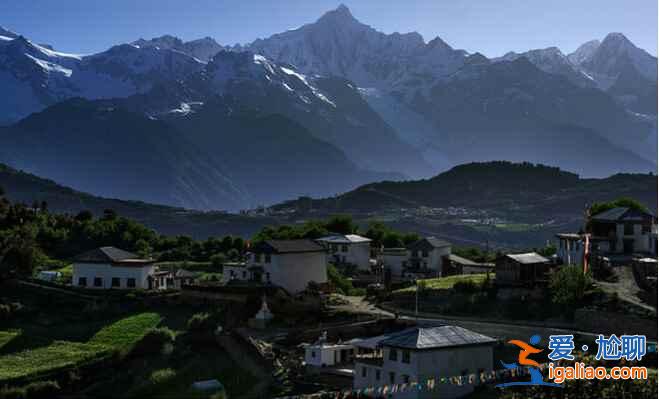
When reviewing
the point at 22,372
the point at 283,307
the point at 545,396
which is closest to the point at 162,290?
the point at 283,307

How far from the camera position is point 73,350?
Result: 2314 inches

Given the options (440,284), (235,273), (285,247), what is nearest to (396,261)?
(235,273)

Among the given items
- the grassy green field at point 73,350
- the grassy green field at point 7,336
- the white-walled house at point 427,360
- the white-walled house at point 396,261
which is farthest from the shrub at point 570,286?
the grassy green field at point 7,336

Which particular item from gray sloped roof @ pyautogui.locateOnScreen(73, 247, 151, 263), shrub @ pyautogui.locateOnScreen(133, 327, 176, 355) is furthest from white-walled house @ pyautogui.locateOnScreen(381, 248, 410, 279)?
shrub @ pyautogui.locateOnScreen(133, 327, 176, 355)

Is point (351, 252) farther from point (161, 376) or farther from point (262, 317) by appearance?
point (161, 376)

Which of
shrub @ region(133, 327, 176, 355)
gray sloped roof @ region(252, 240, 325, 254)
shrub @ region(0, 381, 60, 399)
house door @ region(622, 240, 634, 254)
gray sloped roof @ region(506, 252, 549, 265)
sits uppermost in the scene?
house door @ region(622, 240, 634, 254)

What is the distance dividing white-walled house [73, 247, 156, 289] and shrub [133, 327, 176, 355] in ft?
61.0

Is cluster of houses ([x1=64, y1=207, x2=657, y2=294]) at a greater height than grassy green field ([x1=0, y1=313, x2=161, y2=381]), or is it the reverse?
cluster of houses ([x1=64, y1=207, x2=657, y2=294])

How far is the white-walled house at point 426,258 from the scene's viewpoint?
274ft

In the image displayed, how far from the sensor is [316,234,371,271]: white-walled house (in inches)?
3551

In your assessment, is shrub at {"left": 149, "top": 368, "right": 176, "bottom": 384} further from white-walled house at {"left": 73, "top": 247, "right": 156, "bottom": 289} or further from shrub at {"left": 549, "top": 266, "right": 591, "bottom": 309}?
white-walled house at {"left": 73, "top": 247, "right": 156, "bottom": 289}

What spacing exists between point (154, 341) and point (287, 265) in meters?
16.8

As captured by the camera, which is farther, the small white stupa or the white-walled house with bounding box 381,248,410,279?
the white-walled house with bounding box 381,248,410,279

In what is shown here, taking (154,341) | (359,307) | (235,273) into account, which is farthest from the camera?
(235,273)
